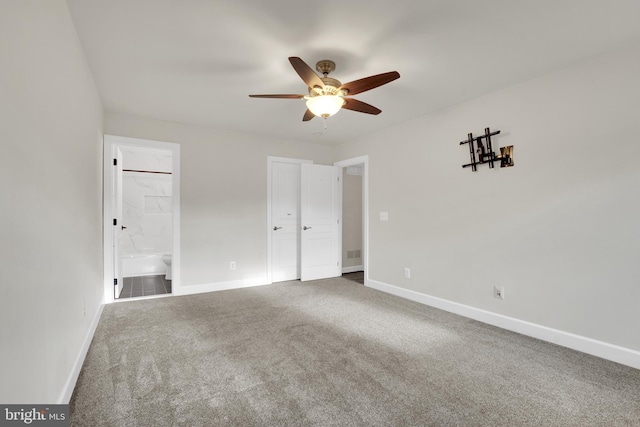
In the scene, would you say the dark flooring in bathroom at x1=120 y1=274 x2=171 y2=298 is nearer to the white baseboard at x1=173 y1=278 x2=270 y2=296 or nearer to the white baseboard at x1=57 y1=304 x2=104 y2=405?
the white baseboard at x1=173 y1=278 x2=270 y2=296

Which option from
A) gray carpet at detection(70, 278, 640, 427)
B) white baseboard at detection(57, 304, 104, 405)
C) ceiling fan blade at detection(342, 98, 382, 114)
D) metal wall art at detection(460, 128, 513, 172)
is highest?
ceiling fan blade at detection(342, 98, 382, 114)

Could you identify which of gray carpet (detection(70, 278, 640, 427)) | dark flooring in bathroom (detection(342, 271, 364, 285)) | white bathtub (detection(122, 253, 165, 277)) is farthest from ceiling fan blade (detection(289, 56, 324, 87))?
white bathtub (detection(122, 253, 165, 277))

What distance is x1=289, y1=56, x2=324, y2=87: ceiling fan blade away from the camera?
2.01 m

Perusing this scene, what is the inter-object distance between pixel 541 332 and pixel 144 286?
207 inches

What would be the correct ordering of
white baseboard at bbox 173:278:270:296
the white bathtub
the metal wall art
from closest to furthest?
the metal wall art, white baseboard at bbox 173:278:270:296, the white bathtub

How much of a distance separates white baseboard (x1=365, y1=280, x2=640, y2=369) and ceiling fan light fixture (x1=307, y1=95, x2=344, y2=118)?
2604 millimetres

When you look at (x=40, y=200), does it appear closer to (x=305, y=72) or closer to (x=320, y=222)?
(x=305, y=72)

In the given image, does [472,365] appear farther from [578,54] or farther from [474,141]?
[578,54]

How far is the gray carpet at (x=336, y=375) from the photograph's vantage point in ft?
5.68

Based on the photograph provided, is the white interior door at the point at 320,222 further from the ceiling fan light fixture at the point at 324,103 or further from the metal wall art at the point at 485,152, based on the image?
the ceiling fan light fixture at the point at 324,103

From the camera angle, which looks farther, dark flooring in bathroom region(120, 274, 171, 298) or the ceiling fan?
dark flooring in bathroom region(120, 274, 171, 298)

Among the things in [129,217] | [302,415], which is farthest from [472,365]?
[129,217]

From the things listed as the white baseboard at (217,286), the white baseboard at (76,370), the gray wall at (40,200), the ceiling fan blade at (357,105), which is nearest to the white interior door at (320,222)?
the white baseboard at (217,286)

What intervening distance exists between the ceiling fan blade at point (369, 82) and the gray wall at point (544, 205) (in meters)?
1.62
